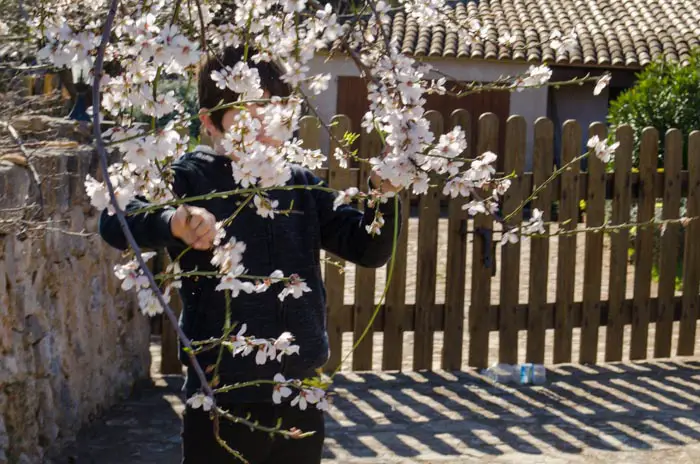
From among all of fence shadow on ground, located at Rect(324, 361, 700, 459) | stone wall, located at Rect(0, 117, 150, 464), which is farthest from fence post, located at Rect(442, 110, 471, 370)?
stone wall, located at Rect(0, 117, 150, 464)

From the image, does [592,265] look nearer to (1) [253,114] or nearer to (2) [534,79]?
(2) [534,79]

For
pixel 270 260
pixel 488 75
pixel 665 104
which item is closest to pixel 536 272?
pixel 270 260

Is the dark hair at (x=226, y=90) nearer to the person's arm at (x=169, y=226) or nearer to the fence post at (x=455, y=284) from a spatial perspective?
the person's arm at (x=169, y=226)

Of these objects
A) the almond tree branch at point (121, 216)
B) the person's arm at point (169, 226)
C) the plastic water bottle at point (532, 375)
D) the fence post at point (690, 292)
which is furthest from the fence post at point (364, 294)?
the almond tree branch at point (121, 216)

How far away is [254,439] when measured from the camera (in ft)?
8.00

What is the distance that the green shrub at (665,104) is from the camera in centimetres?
1155

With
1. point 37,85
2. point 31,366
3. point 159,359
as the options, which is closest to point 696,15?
point 37,85

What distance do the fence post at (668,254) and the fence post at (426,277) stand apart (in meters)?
1.40

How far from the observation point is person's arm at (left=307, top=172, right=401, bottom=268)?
8.30 ft

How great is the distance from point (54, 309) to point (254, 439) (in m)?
2.00

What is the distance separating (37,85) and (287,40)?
251 inches

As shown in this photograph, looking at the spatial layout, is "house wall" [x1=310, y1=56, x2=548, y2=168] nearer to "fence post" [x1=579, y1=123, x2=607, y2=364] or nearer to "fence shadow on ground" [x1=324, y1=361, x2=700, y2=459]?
"fence post" [x1=579, y1=123, x2=607, y2=364]

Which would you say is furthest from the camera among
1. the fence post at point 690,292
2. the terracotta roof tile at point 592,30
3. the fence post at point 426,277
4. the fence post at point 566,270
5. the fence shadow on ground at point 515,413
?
the terracotta roof tile at point 592,30

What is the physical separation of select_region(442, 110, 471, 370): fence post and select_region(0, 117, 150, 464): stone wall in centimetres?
172
